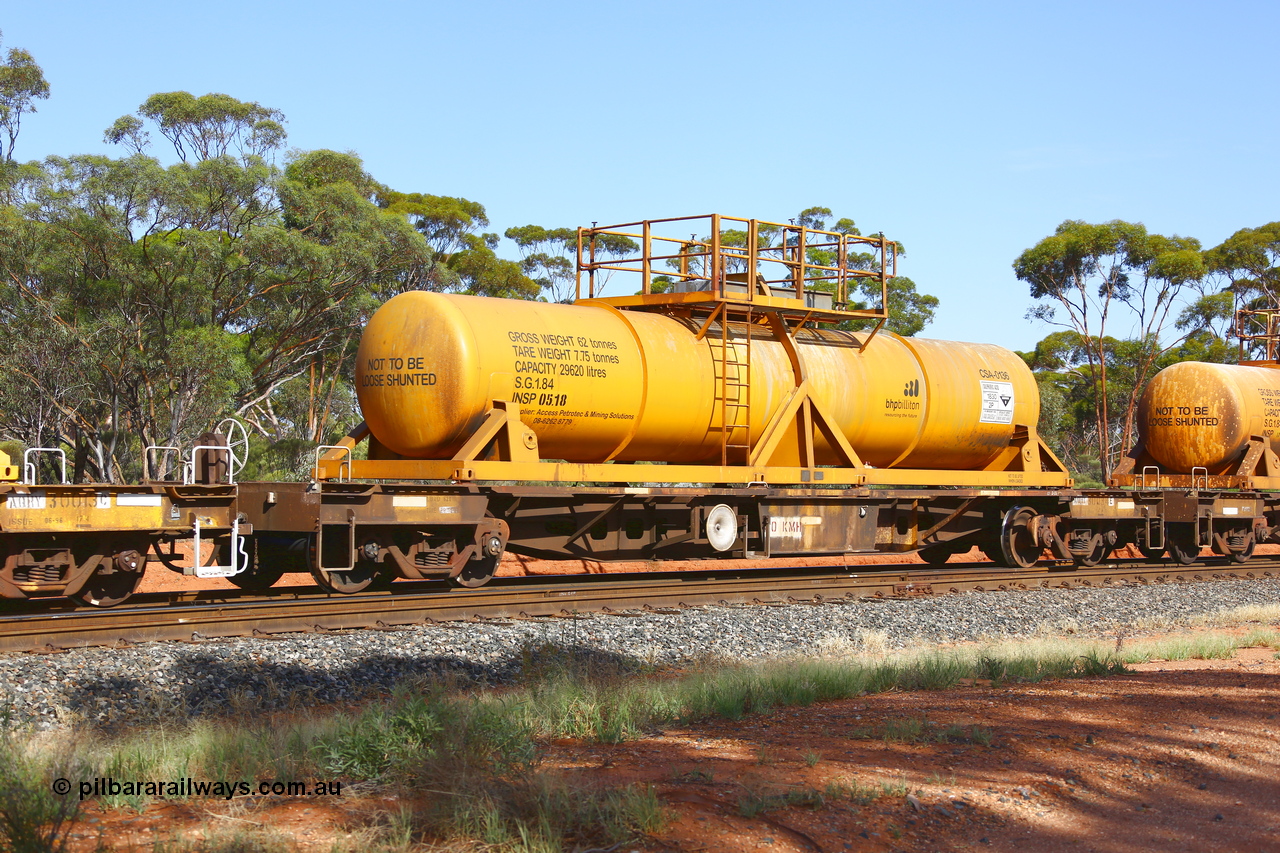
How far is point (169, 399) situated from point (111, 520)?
22516 mm

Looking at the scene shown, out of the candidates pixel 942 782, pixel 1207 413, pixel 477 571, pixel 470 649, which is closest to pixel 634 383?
pixel 477 571

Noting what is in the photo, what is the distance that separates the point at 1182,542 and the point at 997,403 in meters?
6.10

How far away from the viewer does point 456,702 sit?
23.4ft

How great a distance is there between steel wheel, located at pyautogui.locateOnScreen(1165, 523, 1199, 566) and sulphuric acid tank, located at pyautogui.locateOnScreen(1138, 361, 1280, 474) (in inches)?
68.6

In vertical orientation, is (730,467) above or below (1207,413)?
below

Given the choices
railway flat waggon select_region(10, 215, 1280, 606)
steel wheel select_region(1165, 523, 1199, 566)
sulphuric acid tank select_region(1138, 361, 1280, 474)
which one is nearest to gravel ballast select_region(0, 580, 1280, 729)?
railway flat waggon select_region(10, 215, 1280, 606)

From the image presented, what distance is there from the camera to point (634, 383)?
14.4m

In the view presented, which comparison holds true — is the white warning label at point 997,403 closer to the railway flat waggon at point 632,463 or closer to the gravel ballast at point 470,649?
the railway flat waggon at point 632,463

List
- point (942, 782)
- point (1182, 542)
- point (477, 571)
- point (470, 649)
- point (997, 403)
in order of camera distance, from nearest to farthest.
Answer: point (942, 782) → point (470, 649) → point (477, 571) → point (997, 403) → point (1182, 542)

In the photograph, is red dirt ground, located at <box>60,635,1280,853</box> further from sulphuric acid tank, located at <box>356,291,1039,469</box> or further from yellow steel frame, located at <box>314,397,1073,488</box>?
sulphuric acid tank, located at <box>356,291,1039,469</box>

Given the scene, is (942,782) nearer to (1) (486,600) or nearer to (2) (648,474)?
(1) (486,600)

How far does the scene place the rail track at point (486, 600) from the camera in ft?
33.7

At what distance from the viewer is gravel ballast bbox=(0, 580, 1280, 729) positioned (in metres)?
8.48

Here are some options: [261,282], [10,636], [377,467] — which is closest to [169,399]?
[261,282]
